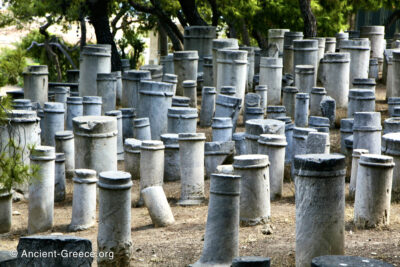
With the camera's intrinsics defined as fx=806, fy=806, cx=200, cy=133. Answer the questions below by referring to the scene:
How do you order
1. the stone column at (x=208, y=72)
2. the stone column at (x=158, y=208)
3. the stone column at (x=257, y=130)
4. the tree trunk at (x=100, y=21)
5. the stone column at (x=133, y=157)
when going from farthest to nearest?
the tree trunk at (x=100, y=21) → the stone column at (x=208, y=72) → the stone column at (x=133, y=157) → the stone column at (x=257, y=130) → the stone column at (x=158, y=208)

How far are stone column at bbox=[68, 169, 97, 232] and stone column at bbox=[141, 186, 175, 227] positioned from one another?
23.8 inches

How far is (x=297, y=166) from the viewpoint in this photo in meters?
5.78

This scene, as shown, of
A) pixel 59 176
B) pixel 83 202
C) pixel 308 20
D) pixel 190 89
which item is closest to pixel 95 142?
pixel 59 176

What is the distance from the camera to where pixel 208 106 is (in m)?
11.6

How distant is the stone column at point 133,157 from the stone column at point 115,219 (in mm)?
3039

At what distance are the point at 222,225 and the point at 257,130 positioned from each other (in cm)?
305

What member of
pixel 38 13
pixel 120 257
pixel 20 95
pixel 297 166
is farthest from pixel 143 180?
pixel 38 13

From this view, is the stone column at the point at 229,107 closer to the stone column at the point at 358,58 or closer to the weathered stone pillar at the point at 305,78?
the weathered stone pillar at the point at 305,78

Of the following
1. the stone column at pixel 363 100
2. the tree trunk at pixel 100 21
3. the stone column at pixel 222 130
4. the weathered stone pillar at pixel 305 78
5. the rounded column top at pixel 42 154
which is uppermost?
the tree trunk at pixel 100 21

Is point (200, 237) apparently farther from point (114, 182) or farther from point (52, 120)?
point (52, 120)

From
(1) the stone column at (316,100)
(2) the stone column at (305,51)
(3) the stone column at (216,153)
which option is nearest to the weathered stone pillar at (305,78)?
(1) the stone column at (316,100)

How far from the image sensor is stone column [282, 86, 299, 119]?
11703 mm

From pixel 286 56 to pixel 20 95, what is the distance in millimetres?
4653

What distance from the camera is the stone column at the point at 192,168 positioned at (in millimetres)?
8766
